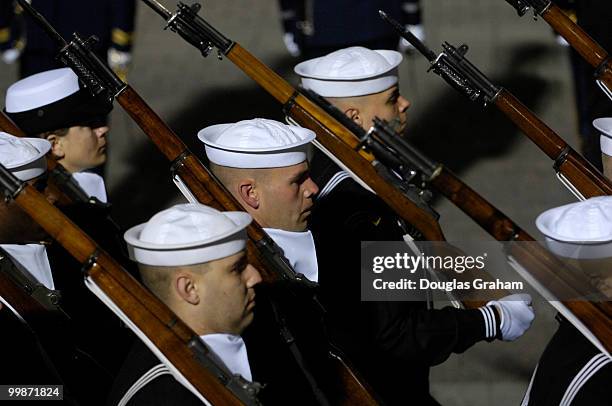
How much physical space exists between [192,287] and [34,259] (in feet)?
3.75

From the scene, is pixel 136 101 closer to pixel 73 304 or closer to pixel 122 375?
pixel 73 304

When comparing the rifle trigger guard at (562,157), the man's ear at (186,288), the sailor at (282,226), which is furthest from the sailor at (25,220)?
the rifle trigger guard at (562,157)

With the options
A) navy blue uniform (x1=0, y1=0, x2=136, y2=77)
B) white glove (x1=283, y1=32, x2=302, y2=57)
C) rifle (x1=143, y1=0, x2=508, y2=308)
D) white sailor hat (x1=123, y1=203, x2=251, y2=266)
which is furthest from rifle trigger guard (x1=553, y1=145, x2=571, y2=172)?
white glove (x1=283, y1=32, x2=302, y2=57)

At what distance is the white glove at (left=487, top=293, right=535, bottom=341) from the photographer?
4.48 m

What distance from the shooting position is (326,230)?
464cm

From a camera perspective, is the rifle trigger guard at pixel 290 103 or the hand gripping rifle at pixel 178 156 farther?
the rifle trigger guard at pixel 290 103

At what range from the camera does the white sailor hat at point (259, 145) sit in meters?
4.49

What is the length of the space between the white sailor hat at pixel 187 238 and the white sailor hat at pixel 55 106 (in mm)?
1965

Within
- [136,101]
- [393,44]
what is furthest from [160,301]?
[393,44]

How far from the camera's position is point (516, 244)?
13.4ft

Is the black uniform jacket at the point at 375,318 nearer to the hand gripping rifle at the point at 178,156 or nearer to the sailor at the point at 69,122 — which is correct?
the hand gripping rifle at the point at 178,156

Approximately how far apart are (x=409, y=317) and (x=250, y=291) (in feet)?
3.03

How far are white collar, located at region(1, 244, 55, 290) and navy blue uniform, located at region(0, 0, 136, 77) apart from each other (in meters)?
3.35

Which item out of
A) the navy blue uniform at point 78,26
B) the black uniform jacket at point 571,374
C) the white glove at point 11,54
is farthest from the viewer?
the white glove at point 11,54
